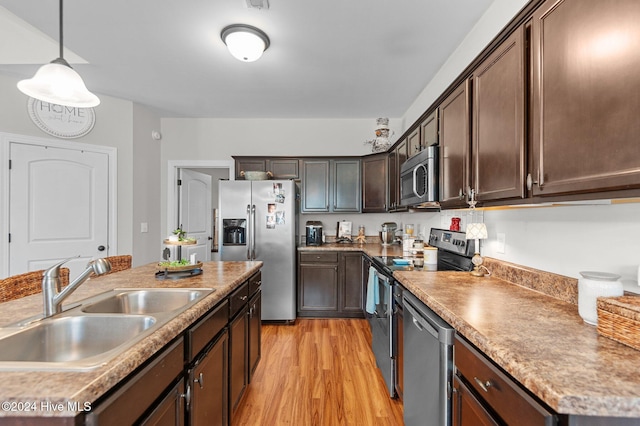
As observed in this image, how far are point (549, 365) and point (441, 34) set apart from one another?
7.57 ft

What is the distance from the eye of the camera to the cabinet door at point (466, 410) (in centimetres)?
90

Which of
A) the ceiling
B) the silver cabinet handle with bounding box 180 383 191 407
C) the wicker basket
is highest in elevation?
the ceiling

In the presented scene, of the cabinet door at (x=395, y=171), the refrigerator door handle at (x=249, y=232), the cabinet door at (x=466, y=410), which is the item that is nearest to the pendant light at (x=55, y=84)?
the refrigerator door handle at (x=249, y=232)

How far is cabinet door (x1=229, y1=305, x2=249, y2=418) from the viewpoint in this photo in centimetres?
162

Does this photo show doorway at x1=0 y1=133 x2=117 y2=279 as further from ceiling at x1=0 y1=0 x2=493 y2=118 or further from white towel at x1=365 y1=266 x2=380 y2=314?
white towel at x1=365 y1=266 x2=380 y2=314

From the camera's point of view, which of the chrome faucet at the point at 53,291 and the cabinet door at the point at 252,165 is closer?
the chrome faucet at the point at 53,291

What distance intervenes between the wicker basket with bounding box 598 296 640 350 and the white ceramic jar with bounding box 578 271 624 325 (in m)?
0.03

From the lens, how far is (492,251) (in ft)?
6.16

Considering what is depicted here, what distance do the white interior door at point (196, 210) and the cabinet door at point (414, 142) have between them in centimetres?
323

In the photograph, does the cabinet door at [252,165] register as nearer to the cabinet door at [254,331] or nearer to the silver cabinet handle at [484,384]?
the cabinet door at [254,331]

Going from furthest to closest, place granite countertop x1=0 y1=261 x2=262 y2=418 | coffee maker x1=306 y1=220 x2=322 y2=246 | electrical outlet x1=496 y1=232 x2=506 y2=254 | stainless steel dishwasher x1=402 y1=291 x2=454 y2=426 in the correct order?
1. coffee maker x1=306 y1=220 x2=322 y2=246
2. electrical outlet x1=496 y1=232 x2=506 y2=254
3. stainless steel dishwasher x1=402 y1=291 x2=454 y2=426
4. granite countertop x1=0 y1=261 x2=262 y2=418

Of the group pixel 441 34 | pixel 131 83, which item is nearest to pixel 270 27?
pixel 441 34

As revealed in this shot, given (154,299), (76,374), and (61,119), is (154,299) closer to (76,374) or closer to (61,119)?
(76,374)

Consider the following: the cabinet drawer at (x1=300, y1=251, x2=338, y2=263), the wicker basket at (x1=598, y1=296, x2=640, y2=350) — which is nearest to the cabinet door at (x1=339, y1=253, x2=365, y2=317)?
the cabinet drawer at (x1=300, y1=251, x2=338, y2=263)
